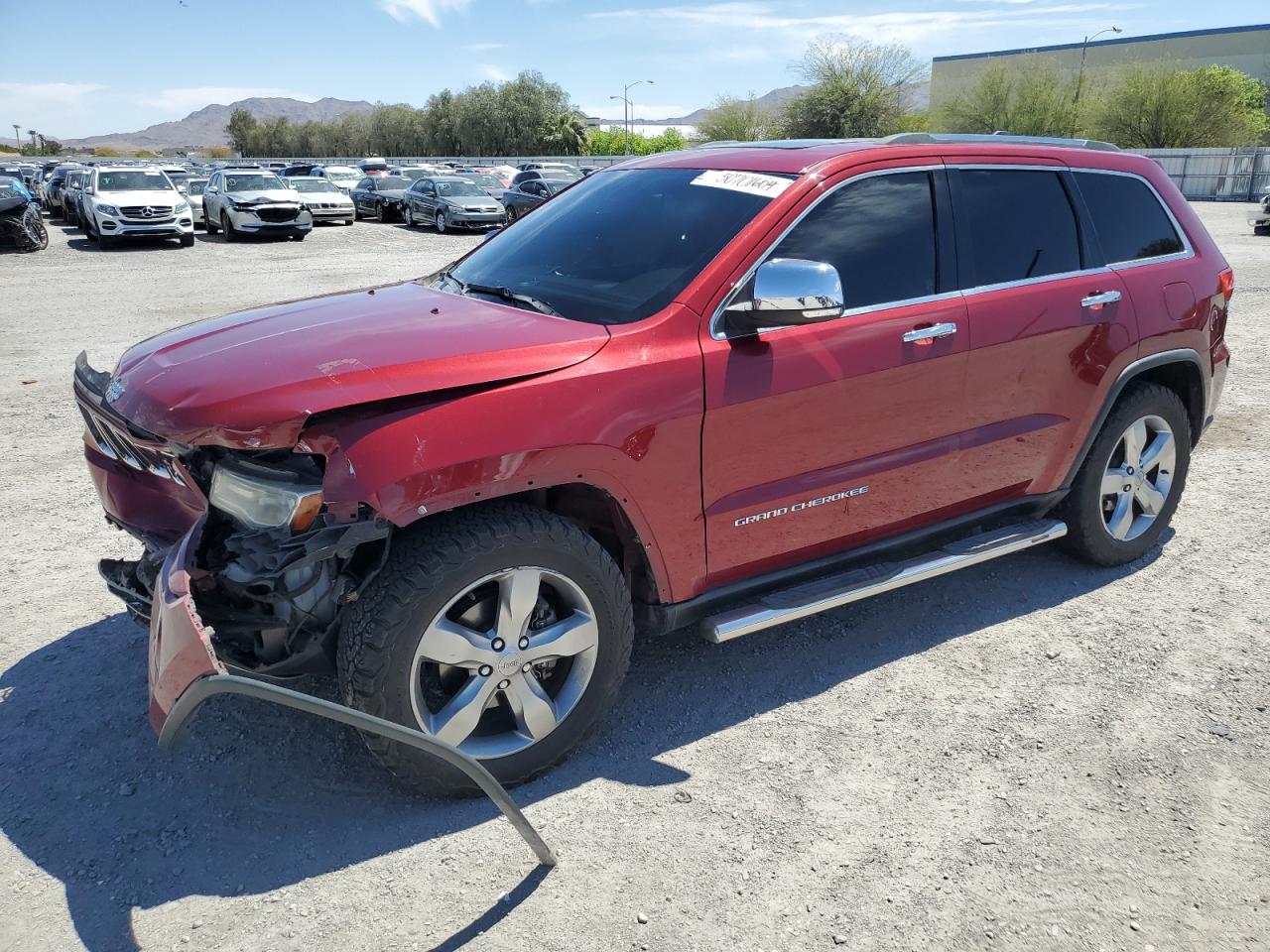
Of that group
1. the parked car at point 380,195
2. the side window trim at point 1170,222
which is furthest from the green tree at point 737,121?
the side window trim at point 1170,222

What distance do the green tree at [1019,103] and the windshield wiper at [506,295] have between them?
188 feet

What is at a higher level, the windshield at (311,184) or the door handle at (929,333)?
the windshield at (311,184)

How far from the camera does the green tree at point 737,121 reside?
66250 mm

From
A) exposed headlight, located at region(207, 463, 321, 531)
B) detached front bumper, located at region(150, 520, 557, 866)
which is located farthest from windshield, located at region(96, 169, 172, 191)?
detached front bumper, located at region(150, 520, 557, 866)

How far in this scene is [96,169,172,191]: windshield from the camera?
859 inches

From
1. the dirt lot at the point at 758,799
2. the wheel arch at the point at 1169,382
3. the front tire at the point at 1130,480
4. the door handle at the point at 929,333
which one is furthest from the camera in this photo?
the front tire at the point at 1130,480

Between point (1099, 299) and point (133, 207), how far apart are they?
22.2 meters

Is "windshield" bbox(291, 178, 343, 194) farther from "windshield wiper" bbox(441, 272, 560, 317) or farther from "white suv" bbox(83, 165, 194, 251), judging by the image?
"windshield wiper" bbox(441, 272, 560, 317)

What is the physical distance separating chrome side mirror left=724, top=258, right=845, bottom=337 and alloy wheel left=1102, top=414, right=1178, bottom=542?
2.12 metres

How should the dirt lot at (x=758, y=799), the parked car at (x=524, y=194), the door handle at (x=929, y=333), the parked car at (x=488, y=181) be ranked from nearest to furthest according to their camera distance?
the dirt lot at (x=758, y=799)
the door handle at (x=929, y=333)
the parked car at (x=524, y=194)
the parked car at (x=488, y=181)

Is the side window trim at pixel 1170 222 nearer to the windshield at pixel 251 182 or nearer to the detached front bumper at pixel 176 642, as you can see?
the detached front bumper at pixel 176 642

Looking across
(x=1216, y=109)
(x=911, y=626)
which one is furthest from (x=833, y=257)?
(x=1216, y=109)

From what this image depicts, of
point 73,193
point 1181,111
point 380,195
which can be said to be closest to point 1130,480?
point 380,195

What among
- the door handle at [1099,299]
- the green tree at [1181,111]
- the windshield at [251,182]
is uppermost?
the green tree at [1181,111]
